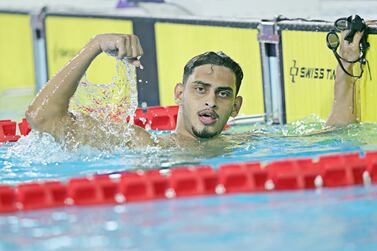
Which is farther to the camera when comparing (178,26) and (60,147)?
(178,26)

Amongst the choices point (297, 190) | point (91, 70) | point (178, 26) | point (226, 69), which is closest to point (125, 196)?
point (297, 190)

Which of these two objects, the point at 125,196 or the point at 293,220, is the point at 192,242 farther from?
the point at 125,196

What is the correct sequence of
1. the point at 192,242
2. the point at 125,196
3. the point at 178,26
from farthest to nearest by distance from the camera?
the point at 178,26
the point at 125,196
the point at 192,242

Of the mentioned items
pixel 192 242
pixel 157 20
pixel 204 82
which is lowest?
pixel 192 242

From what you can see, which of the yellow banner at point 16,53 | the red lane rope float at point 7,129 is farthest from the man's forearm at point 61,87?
the yellow banner at point 16,53

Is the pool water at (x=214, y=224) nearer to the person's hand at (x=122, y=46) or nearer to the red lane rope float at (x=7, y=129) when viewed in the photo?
the person's hand at (x=122, y=46)

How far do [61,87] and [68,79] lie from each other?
0.04 meters

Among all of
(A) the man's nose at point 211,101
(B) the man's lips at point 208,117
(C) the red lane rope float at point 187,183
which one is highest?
(A) the man's nose at point 211,101

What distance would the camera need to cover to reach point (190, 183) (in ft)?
10.7

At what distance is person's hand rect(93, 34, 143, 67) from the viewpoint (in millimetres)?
3611

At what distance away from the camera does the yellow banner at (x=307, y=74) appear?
511 centimetres

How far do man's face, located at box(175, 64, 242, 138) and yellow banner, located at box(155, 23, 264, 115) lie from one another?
1.59 metres

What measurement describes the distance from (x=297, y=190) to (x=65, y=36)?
4290 millimetres

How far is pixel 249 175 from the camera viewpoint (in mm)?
3273
